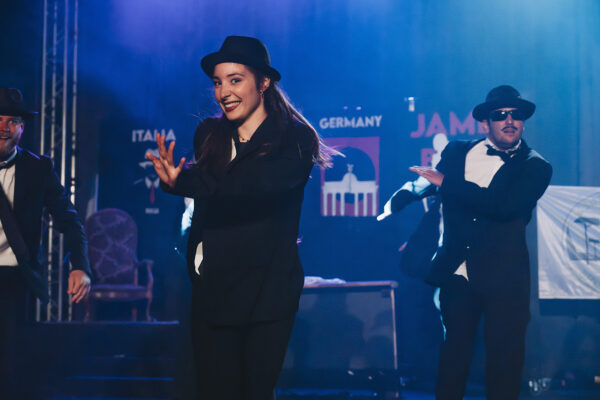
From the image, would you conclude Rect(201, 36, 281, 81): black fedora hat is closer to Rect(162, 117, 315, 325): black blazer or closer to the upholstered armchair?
Rect(162, 117, 315, 325): black blazer

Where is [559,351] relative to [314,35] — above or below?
below

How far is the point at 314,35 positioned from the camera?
23.4 ft

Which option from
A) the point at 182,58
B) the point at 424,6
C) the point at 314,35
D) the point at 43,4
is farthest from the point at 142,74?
the point at 424,6

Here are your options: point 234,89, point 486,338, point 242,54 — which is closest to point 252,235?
point 234,89

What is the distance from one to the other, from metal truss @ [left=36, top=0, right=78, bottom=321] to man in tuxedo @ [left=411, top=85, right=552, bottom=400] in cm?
475

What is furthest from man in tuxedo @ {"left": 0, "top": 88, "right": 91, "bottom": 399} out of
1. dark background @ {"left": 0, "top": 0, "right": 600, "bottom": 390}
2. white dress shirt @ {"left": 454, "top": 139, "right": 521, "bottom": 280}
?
dark background @ {"left": 0, "top": 0, "right": 600, "bottom": 390}

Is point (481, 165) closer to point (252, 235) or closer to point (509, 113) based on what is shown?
point (509, 113)

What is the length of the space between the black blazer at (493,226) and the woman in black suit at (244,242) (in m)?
1.46

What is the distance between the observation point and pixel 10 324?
327 centimetres

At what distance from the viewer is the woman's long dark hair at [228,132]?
2340 mm

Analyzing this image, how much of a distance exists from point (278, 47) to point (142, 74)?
1.81 meters

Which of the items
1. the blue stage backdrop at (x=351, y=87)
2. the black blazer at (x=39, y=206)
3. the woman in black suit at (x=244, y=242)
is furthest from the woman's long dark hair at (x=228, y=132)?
the blue stage backdrop at (x=351, y=87)

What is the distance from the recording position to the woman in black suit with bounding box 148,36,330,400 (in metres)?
2.15

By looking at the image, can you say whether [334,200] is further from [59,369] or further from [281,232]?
[281,232]
